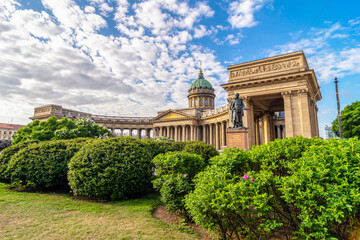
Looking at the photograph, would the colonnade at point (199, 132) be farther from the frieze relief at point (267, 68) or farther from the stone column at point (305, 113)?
the stone column at point (305, 113)

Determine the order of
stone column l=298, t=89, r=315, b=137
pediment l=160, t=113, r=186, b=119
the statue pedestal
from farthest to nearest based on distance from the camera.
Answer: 1. pediment l=160, t=113, r=186, b=119
2. stone column l=298, t=89, r=315, b=137
3. the statue pedestal

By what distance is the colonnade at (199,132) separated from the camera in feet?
180

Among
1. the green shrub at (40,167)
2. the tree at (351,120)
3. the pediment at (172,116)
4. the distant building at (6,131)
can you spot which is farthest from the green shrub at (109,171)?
the distant building at (6,131)

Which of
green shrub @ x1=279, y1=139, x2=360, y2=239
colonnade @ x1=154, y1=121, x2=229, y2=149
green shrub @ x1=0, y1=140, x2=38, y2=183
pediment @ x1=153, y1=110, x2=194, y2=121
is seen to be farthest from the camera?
pediment @ x1=153, y1=110, x2=194, y2=121

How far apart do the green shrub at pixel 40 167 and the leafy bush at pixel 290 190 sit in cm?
945

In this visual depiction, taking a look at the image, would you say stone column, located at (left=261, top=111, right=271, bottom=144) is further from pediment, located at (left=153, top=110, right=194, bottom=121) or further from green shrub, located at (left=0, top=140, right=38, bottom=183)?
green shrub, located at (left=0, top=140, right=38, bottom=183)

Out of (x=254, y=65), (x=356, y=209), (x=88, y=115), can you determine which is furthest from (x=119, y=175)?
(x=88, y=115)

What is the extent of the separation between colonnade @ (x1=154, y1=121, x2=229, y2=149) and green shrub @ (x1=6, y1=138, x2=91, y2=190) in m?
42.0

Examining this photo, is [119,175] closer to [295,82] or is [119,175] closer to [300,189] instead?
[300,189]

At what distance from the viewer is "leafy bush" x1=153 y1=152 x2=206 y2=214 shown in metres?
7.78

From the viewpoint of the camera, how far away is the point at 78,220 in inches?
290

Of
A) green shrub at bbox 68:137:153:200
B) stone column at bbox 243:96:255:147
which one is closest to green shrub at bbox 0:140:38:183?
green shrub at bbox 68:137:153:200

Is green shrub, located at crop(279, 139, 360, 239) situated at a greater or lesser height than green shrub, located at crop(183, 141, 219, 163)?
lesser

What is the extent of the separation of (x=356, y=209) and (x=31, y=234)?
8.32m
